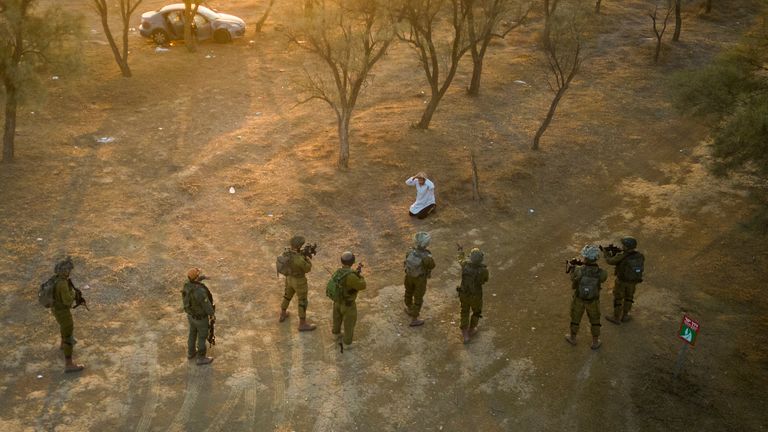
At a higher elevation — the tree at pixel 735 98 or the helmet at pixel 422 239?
the tree at pixel 735 98

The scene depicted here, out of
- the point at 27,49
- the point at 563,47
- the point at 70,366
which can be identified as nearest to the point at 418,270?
the point at 70,366

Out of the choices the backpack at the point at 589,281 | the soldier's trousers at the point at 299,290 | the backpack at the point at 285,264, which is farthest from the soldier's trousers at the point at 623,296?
the backpack at the point at 285,264

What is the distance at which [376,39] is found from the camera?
14.8m

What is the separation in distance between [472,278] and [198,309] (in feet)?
12.2

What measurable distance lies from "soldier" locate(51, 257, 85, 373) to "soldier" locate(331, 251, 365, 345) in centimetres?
338

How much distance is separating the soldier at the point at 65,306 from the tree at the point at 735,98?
9765 mm

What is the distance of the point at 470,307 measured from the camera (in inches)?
375

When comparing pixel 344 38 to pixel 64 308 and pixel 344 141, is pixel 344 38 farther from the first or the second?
pixel 64 308

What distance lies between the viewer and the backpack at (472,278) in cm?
907

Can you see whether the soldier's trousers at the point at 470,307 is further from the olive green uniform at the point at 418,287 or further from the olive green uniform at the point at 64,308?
the olive green uniform at the point at 64,308

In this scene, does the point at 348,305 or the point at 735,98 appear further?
the point at 735,98

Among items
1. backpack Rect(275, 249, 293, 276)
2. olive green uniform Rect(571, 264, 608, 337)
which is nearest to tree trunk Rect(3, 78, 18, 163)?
backpack Rect(275, 249, 293, 276)

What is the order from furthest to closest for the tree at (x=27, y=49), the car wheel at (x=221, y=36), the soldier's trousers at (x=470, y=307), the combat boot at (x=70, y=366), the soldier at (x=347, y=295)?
1. the car wheel at (x=221, y=36)
2. the tree at (x=27, y=49)
3. the soldier's trousers at (x=470, y=307)
4. the soldier at (x=347, y=295)
5. the combat boot at (x=70, y=366)

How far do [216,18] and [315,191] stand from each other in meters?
12.7
